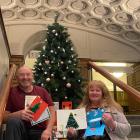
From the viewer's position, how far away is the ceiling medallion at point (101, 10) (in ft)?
26.0

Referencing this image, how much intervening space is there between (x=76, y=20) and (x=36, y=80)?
365cm

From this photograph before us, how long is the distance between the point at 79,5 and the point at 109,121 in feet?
19.5

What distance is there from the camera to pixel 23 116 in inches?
102

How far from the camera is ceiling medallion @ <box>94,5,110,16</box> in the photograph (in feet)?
26.0

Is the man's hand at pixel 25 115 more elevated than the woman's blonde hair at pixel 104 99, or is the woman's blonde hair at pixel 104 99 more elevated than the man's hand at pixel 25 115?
the woman's blonde hair at pixel 104 99

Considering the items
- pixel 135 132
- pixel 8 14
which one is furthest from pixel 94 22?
pixel 135 132

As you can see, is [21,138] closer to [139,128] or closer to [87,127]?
[87,127]

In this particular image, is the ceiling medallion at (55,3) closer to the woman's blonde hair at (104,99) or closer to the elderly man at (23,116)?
the elderly man at (23,116)

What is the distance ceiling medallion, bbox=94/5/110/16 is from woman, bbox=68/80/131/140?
18.2 feet

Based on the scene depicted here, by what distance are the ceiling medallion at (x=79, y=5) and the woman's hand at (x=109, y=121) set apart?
5735 mm

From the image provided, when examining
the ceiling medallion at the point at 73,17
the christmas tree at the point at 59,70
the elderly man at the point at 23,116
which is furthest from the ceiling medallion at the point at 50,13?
the elderly man at the point at 23,116

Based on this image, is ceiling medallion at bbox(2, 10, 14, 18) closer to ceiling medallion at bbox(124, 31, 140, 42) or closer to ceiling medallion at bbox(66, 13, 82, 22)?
ceiling medallion at bbox(66, 13, 82, 22)

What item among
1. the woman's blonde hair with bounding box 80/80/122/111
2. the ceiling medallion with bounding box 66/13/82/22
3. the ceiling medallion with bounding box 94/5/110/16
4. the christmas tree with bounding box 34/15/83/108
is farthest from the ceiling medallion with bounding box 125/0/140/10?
the woman's blonde hair with bounding box 80/80/122/111

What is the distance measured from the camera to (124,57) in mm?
8961
